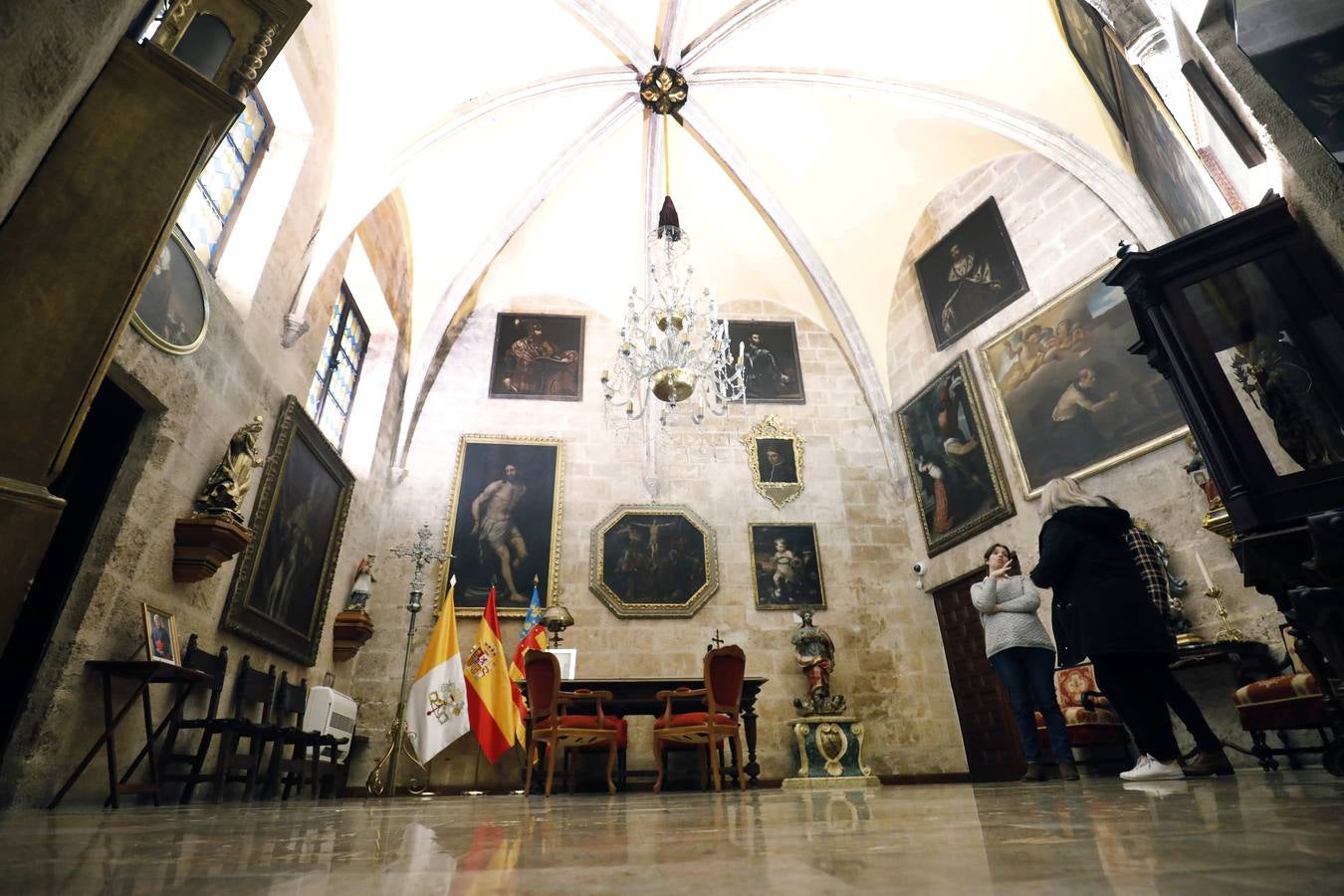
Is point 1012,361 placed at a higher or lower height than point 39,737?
higher

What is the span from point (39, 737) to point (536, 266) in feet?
28.7

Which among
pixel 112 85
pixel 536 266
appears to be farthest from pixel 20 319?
pixel 536 266

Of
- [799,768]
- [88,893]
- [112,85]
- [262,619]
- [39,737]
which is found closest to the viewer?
[88,893]

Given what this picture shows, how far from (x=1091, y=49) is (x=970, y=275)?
3020mm

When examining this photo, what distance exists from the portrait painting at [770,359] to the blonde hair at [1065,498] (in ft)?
23.8

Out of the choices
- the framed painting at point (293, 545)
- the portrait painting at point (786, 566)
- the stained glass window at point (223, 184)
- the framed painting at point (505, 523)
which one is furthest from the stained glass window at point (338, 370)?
the portrait painting at point (786, 566)

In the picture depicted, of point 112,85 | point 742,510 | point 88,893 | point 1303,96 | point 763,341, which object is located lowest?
point 88,893

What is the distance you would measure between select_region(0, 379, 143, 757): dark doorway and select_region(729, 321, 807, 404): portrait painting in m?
7.70

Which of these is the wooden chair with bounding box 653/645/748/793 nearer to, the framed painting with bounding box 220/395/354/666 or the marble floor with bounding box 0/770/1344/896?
the framed painting with bounding box 220/395/354/666

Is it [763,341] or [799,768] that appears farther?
[763,341]

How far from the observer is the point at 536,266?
11.1 metres

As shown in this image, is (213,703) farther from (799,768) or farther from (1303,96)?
(1303,96)

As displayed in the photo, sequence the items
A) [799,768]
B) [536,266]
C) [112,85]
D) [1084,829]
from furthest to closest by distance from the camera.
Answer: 1. [536,266]
2. [799,768]
3. [112,85]
4. [1084,829]

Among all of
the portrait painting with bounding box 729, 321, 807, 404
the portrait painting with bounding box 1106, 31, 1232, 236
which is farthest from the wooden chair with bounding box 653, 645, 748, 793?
the portrait painting with bounding box 729, 321, 807, 404
